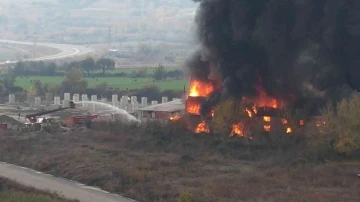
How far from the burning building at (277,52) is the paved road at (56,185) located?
14.5m

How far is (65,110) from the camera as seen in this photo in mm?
61938

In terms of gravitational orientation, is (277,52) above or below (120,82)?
below

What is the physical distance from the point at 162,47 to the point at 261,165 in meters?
104

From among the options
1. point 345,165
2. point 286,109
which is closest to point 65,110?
point 286,109

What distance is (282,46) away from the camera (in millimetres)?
46062

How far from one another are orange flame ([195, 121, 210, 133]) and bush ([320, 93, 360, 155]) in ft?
35.5

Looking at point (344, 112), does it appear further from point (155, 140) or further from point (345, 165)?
point (155, 140)

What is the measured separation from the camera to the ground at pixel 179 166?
29484 millimetres

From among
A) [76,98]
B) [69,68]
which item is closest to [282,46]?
[76,98]

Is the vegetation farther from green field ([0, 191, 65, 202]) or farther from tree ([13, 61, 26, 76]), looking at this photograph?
tree ([13, 61, 26, 76])

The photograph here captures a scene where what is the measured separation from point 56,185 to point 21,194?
196 inches

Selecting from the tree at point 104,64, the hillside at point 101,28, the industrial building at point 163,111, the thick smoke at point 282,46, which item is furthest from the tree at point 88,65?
the hillside at point 101,28

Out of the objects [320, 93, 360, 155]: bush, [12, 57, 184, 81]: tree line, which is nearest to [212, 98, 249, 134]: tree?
[320, 93, 360, 155]: bush

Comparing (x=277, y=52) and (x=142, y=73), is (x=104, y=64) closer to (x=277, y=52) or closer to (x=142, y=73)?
(x=142, y=73)
